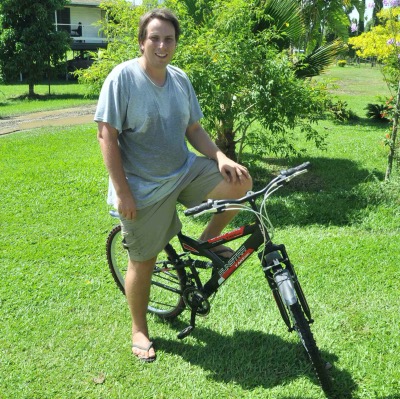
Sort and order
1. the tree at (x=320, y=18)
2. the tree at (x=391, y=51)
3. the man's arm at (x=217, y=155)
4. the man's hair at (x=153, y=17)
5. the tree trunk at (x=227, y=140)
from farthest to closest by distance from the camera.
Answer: the tree at (x=320, y=18) < the tree trunk at (x=227, y=140) < the tree at (x=391, y=51) < the man's arm at (x=217, y=155) < the man's hair at (x=153, y=17)

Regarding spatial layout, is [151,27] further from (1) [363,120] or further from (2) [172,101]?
(1) [363,120]

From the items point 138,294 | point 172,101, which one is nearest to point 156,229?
point 138,294

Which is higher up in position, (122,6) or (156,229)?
(122,6)

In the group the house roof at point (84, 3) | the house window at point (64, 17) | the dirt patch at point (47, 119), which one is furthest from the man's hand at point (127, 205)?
the house window at point (64, 17)

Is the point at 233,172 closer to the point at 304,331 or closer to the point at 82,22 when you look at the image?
the point at 304,331

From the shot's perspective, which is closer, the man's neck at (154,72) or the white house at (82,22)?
the man's neck at (154,72)

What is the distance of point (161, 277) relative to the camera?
3.69 m

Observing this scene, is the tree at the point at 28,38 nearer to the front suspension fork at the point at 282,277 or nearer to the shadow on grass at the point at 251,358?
the shadow on grass at the point at 251,358

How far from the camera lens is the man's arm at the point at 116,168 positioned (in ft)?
9.45

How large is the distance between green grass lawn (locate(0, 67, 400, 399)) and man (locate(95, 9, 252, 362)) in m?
0.33

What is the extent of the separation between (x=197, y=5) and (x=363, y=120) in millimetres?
7752

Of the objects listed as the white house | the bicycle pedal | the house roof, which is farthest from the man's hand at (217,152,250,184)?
the house roof

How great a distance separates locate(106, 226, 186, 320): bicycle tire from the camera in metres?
3.51

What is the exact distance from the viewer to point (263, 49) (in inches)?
247
